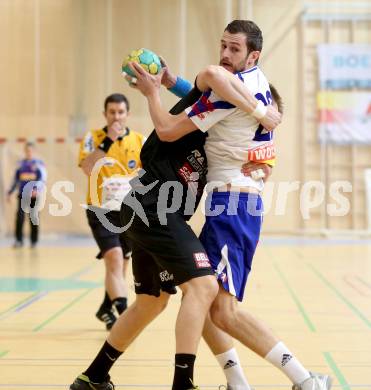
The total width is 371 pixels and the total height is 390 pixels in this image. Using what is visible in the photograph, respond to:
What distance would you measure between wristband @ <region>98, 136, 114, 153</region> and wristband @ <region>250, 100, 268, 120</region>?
2908mm

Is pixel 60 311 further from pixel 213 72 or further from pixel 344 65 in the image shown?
pixel 344 65

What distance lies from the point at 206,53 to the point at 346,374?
15.9m

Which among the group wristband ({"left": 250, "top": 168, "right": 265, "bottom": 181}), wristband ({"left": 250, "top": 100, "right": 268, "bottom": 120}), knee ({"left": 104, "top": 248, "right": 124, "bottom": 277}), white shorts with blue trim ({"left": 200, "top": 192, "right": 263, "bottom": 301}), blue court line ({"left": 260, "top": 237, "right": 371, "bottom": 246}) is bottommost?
blue court line ({"left": 260, "top": 237, "right": 371, "bottom": 246})

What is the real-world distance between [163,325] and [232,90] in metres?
3.64

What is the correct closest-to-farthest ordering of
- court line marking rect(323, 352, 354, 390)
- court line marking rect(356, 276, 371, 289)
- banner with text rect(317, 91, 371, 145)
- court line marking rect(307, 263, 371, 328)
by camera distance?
court line marking rect(323, 352, 354, 390), court line marking rect(307, 263, 371, 328), court line marking rect(356, 276, 371, 289), banner with text rect(317, 91, 371, 145)

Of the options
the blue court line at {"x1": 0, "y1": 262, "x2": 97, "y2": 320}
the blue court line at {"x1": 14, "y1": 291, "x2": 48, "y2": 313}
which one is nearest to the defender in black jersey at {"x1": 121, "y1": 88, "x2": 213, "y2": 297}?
the blue court line at {"x1": 0, "y1": 262, "x2": 97, "y2": 320}

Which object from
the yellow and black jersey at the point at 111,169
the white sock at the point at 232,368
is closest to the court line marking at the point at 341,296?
the yellow and black jersey at the point at 111,169

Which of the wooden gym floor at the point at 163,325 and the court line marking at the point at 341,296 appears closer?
the wooden gym floor at the point at 163,325

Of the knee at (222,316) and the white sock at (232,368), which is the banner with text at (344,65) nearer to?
the white sock at (232,368)

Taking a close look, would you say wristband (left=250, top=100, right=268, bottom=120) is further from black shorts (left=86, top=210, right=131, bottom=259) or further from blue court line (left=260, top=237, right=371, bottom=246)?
blue court line (left=260, top=237, right=371, bottom=246)

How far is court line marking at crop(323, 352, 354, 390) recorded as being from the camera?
15.8ft

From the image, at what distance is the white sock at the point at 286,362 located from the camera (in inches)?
163

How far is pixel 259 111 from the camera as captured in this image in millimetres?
4047

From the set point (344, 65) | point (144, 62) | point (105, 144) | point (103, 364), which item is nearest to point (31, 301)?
point (105, 144)
